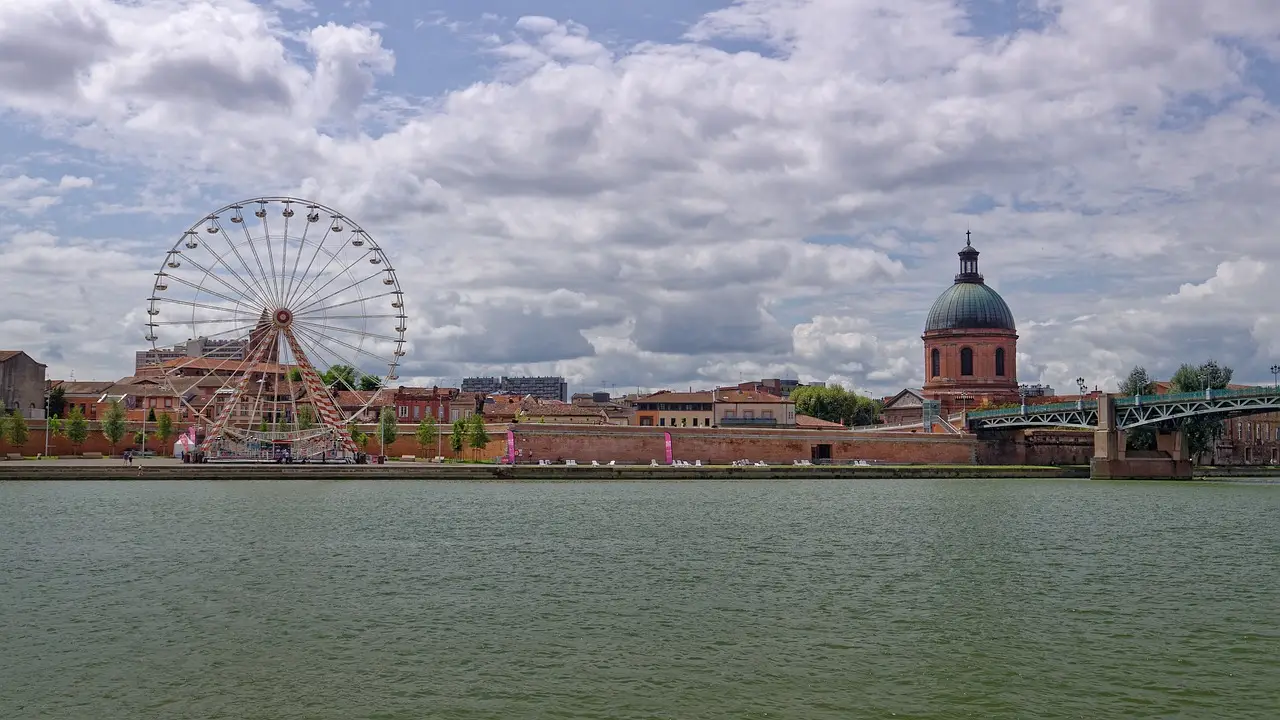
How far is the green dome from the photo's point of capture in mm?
115500

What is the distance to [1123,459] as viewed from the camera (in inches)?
3452

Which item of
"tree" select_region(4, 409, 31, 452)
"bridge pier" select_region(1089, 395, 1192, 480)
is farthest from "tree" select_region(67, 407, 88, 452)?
"bridge pier" select_region(1089, 395, 1192, 480)

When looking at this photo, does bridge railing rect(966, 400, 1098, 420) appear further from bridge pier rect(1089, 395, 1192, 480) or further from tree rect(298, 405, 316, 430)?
tree rect(298, 405, 316, 430)

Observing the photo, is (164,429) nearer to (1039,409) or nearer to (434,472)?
(434,472)

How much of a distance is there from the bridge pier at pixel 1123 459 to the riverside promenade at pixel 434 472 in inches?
310

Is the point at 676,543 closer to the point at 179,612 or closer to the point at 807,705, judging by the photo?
the point at 179,612

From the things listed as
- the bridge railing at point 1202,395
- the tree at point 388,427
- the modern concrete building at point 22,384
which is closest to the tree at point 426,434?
the tree at point 388,427

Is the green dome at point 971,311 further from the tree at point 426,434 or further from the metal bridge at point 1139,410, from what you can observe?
the tree at point 426,434

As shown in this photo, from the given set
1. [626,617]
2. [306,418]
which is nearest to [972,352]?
[306,418]

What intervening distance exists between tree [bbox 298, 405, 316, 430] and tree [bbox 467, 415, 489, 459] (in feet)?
34.3

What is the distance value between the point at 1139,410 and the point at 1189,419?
16.3ft

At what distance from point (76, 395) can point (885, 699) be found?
112m

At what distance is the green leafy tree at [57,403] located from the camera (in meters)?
104

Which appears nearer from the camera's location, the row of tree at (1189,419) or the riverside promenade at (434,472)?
the riverside promenade at (434,472)
